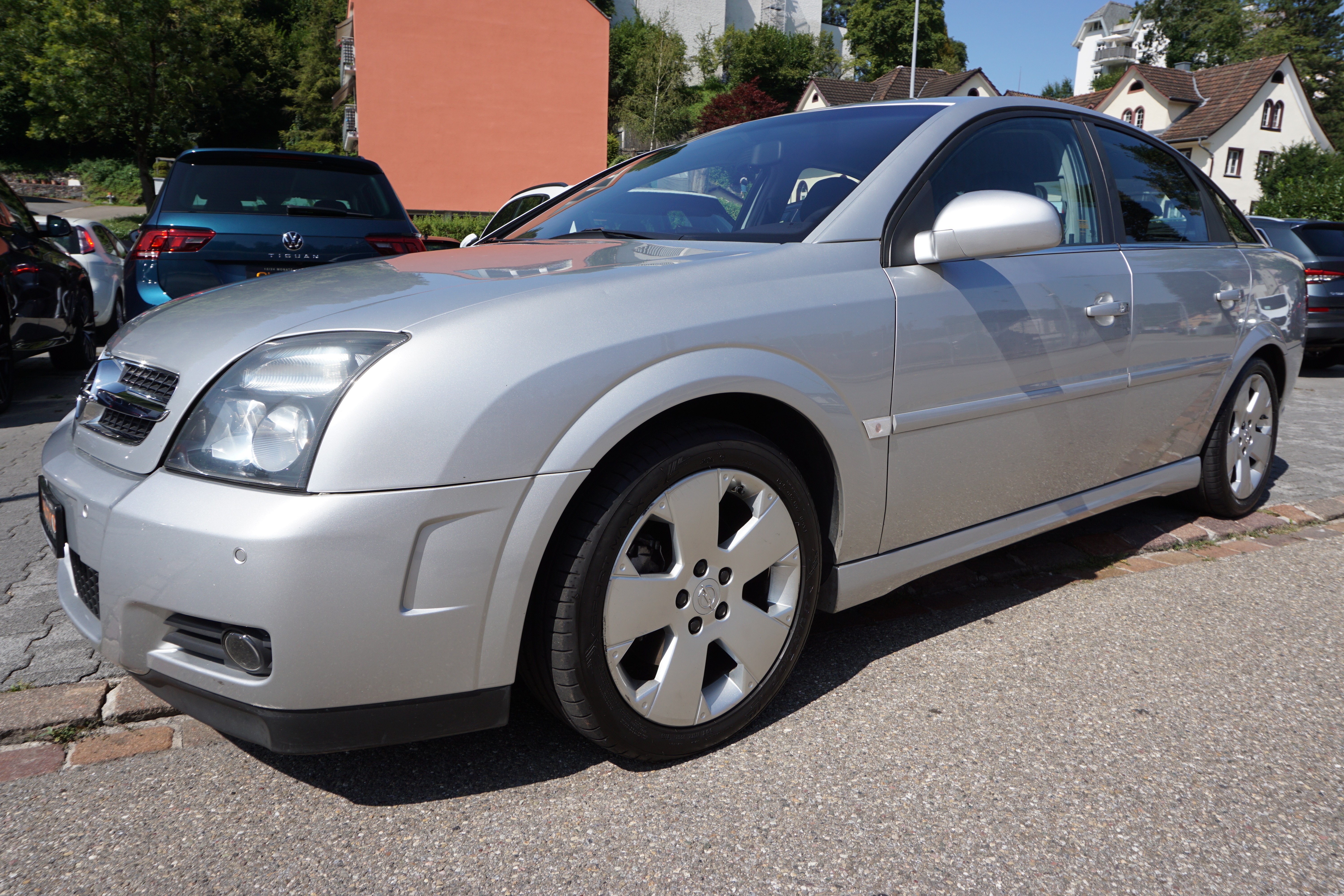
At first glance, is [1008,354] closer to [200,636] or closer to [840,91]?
[200,636]

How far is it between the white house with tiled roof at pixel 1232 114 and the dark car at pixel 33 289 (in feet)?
162

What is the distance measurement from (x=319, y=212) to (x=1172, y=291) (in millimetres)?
4499

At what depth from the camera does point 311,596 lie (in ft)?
5.59

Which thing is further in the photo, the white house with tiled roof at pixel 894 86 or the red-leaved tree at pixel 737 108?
the red-leaved tree at pixel 737 108

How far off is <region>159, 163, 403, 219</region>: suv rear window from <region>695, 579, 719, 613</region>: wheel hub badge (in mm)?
→ 4363

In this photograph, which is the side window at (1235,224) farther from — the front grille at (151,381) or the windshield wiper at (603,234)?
the front grille at (151,381)

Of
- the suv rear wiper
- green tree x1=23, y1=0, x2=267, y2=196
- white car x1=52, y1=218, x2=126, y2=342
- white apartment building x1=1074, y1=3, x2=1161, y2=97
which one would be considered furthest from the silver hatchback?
white apartment building x1=1074, y1=3, x2=1161, y2=97

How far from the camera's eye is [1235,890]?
180 cm

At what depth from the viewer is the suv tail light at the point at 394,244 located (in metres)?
5.66


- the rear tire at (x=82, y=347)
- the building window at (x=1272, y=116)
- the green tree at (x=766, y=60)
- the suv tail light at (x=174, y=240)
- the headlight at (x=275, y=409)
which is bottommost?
the rear tire at (x=82, y=347)

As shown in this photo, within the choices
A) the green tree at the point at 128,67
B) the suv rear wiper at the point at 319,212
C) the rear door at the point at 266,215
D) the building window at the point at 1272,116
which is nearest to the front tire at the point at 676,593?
the rear door at the point at 266,215

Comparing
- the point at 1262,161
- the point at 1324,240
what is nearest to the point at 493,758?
the point at 1324,240

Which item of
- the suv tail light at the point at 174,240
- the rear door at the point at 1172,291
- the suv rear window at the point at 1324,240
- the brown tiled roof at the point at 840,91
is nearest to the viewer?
the rear door at the point at 1172,291

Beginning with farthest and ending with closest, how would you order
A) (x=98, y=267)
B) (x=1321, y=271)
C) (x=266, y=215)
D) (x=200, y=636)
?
(x=1321, y=271)
(x=98, y=267)
(x=266, y=215)
(x=200, y=636)
